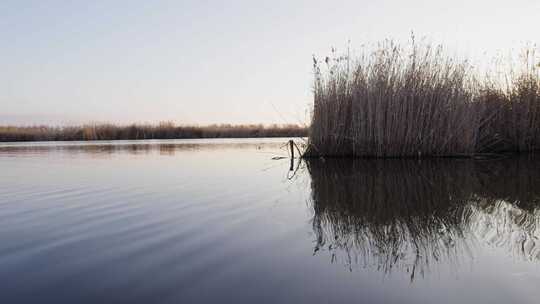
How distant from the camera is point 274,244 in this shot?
218cm

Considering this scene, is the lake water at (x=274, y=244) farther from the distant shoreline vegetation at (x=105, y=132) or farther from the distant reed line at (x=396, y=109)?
the distant shoreline vegetation at (x=105, y=132)

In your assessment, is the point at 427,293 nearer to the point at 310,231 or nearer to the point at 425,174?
the point at 310,231

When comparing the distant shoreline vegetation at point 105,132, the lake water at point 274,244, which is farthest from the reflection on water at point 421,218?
the distant shoreline vegetation at point 105,132

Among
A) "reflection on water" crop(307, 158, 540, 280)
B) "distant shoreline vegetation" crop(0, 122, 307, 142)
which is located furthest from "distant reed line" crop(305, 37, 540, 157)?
"distant shoreline vegetation" crop(0, 122, 307, 142)

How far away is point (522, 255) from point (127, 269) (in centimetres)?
196

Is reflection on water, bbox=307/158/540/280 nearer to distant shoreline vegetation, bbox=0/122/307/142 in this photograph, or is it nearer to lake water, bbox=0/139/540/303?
lake water, bbox=0/139/540/303

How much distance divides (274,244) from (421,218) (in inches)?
47.2

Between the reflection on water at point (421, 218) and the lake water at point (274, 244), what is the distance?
1cm

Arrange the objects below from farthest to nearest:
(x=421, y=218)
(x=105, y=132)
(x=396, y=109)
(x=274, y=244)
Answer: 1. (x=105, y=132)
2. (x=396, y=109)
3. (x=421, y=218)
4. (x=274, y=244)

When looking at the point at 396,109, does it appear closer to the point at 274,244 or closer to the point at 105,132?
the point at 274,244

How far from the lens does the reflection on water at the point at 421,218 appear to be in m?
1.95

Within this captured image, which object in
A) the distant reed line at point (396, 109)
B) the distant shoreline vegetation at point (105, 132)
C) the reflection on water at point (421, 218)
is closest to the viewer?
the reflection on water at point (421, 218)

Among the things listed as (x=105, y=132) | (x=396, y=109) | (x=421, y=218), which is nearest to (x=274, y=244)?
(x=421, y=218)

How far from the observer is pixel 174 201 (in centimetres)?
356
